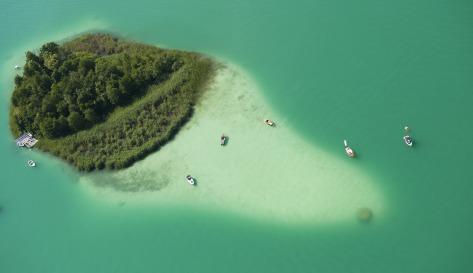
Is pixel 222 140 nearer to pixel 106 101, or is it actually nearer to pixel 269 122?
pixel 269 122

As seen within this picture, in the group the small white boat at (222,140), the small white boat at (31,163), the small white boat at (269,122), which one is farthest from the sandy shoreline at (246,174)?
the small white boat at (31,163)

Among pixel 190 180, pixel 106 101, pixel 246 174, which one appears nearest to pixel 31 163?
pixel 106 101

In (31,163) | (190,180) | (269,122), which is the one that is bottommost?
(31,163)

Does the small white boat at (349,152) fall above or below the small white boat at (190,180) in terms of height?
above

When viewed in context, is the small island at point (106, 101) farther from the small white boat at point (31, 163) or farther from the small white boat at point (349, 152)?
the small white boat at point (349, 152)

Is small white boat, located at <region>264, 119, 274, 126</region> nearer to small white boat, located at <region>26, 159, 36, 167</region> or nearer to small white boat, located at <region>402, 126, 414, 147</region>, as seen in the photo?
small white boat, located at <region>402, 126, 414, 147</region>
